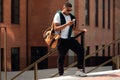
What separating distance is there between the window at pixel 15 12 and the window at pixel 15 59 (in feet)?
6.56

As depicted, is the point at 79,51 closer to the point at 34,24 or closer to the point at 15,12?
the point at 15,12

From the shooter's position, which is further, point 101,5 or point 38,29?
point 101,5

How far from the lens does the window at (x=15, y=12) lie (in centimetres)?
2731

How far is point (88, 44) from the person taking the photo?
112 feet

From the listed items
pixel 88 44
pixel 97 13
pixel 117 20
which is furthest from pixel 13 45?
pixel 117 20

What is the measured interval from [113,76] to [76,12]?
23544 millimetres

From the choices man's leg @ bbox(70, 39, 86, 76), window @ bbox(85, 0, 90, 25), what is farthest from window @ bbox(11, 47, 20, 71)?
man's leg @ bbox(70, 39, 86, 76)

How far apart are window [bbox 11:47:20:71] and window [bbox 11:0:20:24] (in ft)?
6.56

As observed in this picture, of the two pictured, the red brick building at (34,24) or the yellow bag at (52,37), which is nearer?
the yellow bag at (52,37)

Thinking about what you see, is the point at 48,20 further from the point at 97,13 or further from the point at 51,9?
Answer: the point at 97,13

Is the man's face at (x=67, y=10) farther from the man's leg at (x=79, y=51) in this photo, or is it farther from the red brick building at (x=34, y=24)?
the red brick building at (x=34, y=24)

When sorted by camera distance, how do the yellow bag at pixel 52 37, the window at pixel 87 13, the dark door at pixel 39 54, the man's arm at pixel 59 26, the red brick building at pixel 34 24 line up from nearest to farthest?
the man's arm at pixel 59 26, the yellow bag at pixel 52 37, the red brick building at pixel 34 24, the dark door at pixel 39 54, the window at pixel 87 13

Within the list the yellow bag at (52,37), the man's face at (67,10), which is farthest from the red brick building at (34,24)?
the man's face at (67,10)

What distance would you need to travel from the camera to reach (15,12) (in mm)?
27625
